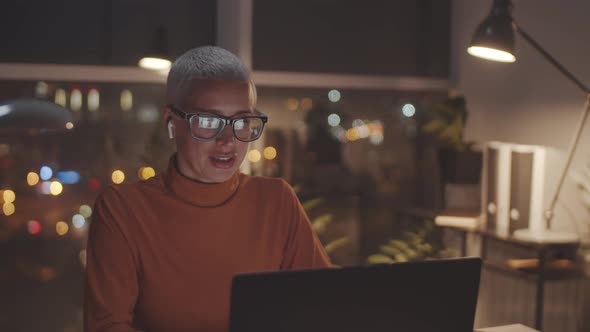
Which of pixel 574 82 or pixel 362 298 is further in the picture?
pixel 574 82

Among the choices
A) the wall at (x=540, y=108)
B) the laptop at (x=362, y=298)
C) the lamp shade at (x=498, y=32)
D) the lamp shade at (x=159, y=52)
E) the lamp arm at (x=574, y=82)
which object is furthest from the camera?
the lamp shade at (x=159, y=52)

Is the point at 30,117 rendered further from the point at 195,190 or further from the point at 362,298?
the point at 362,298

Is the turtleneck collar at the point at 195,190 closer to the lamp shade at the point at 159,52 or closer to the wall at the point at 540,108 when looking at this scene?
the lamp shade at the point at 159,52

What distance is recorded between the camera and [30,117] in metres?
1.35

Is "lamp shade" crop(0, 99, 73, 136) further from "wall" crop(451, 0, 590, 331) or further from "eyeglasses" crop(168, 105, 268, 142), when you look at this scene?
"wall" crop(451, 0, 590, 331)

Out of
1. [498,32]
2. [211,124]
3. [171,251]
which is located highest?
[498,32]

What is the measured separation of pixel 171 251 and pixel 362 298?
1.96 ft

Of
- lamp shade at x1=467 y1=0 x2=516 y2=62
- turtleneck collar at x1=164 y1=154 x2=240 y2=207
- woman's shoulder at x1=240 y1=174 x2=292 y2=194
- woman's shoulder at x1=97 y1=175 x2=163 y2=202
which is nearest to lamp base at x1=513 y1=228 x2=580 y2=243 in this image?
lamp shade at x1=467 y1=0 x2=516 y2=62

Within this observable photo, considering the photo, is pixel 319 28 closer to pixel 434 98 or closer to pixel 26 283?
pixel 434 98

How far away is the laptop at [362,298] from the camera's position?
0.92 m

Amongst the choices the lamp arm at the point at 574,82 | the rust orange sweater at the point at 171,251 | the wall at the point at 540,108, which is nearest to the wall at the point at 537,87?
the wall at the point at 540,108

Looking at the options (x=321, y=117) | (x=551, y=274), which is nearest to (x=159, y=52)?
(x=321, y=117)

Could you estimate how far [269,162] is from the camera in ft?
12.1

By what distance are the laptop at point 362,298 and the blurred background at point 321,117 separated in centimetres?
193
